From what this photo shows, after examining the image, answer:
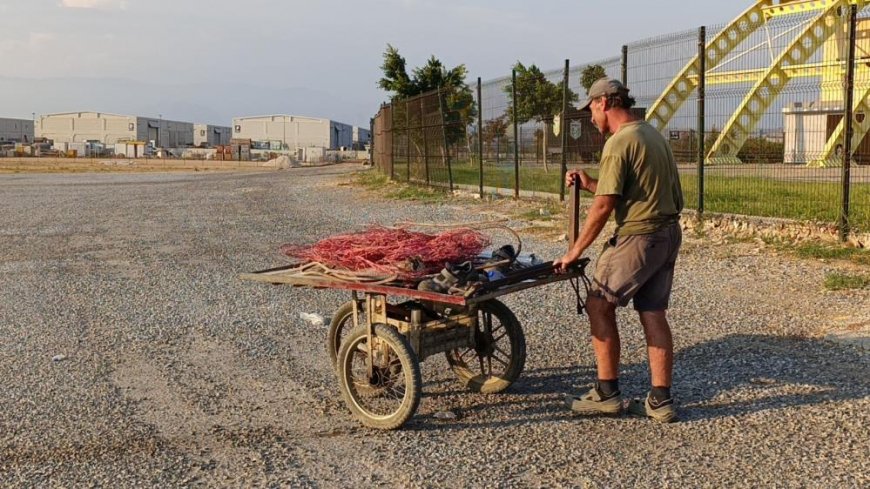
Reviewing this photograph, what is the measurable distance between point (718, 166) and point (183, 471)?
10.3 m

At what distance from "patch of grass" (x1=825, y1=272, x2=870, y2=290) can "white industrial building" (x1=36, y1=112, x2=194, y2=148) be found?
130 m

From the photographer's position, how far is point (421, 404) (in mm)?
5504

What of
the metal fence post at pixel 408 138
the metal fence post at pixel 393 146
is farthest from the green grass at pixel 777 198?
the metal fence post at pixel 393 146

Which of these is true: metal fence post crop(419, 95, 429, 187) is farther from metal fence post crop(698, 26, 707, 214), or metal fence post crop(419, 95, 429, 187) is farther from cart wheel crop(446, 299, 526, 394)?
cart wheel crop(446, 299, 526, 394)

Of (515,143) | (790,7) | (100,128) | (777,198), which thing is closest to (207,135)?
(100,128)

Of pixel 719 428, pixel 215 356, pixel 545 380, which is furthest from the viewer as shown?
pixel 215 356

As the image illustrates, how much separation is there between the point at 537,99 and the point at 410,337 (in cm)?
1550

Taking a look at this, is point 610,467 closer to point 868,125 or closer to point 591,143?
point 591,143

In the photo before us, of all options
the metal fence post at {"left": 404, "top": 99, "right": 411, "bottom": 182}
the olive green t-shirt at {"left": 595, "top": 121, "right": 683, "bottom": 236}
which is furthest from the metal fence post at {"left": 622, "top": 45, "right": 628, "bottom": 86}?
the metal fence post at {"left": 404, "top": 99, "right": 411, "bottom": 182}

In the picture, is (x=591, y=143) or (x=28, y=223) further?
(x=28, y=223)

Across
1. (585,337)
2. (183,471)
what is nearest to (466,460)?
(183,471)

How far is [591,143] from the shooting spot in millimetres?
15203

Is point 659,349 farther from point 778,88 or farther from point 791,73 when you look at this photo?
point 791,73

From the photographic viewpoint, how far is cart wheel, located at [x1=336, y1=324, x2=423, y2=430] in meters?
4.94
